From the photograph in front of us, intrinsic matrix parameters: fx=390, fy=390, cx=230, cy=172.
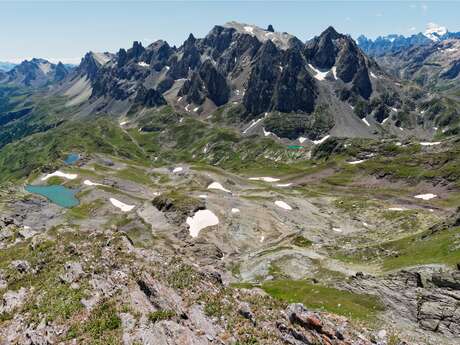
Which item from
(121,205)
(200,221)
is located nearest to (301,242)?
(200,221)

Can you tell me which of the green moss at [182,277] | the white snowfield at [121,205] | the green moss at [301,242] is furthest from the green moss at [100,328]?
the white snowfield at [121,205]

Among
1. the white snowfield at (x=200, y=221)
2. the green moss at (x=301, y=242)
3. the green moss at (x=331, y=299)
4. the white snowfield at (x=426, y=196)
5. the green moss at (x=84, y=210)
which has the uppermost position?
the green moss at (x=331, y=299)

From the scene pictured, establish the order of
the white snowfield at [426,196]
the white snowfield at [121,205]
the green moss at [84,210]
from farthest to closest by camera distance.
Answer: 1. the white snowfield at [426,196]
2. the white snowfield at [121,205]
3. the green moss at [84,210]

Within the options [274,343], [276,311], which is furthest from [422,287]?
[274,343]

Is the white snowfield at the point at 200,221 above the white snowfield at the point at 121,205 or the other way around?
above

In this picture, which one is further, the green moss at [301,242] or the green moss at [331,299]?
the green moss at [301,242]

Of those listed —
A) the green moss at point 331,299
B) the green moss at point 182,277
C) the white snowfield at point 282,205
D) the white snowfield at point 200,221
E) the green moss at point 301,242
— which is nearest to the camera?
the green moss at point 182,277

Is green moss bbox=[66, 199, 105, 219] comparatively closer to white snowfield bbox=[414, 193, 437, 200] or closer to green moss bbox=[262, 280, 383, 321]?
green moss bbox=[262, 280, 383, 321]

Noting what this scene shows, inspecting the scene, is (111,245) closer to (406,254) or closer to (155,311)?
(155,311)

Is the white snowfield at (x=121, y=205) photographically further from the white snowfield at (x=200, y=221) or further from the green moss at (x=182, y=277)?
the green moss at (x=182, y=277)
